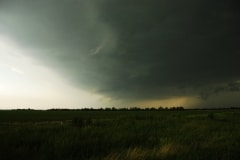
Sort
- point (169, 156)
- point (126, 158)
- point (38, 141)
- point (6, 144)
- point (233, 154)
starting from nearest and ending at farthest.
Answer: point (126, 158)
point (169, 156)
point (233, 154)
point (6, 144)
point (38, 141)

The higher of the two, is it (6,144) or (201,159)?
(6,144)

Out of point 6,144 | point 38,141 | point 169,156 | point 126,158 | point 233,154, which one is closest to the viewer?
point 126,158

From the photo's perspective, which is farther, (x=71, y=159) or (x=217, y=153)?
(x=217, y=153)

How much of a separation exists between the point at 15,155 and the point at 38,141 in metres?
3.12

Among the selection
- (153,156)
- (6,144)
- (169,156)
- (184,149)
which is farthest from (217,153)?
(6,144)

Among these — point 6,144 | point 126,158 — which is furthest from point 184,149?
point 6,144

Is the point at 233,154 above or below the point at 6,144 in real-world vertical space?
below

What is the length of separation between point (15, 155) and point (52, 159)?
5.14 feet

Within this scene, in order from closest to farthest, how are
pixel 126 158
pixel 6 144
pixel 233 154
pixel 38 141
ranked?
1. pixel 126 158
2. pixel 233 154
3. pixel 6 144
4. pixel 38 141

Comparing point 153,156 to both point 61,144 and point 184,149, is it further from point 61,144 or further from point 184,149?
point 61,144

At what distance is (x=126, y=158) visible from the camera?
29.5 ft

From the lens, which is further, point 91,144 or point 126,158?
point 91,144

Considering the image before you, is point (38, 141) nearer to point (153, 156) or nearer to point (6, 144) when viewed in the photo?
point (6, 144)

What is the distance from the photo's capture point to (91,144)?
12.0 m
